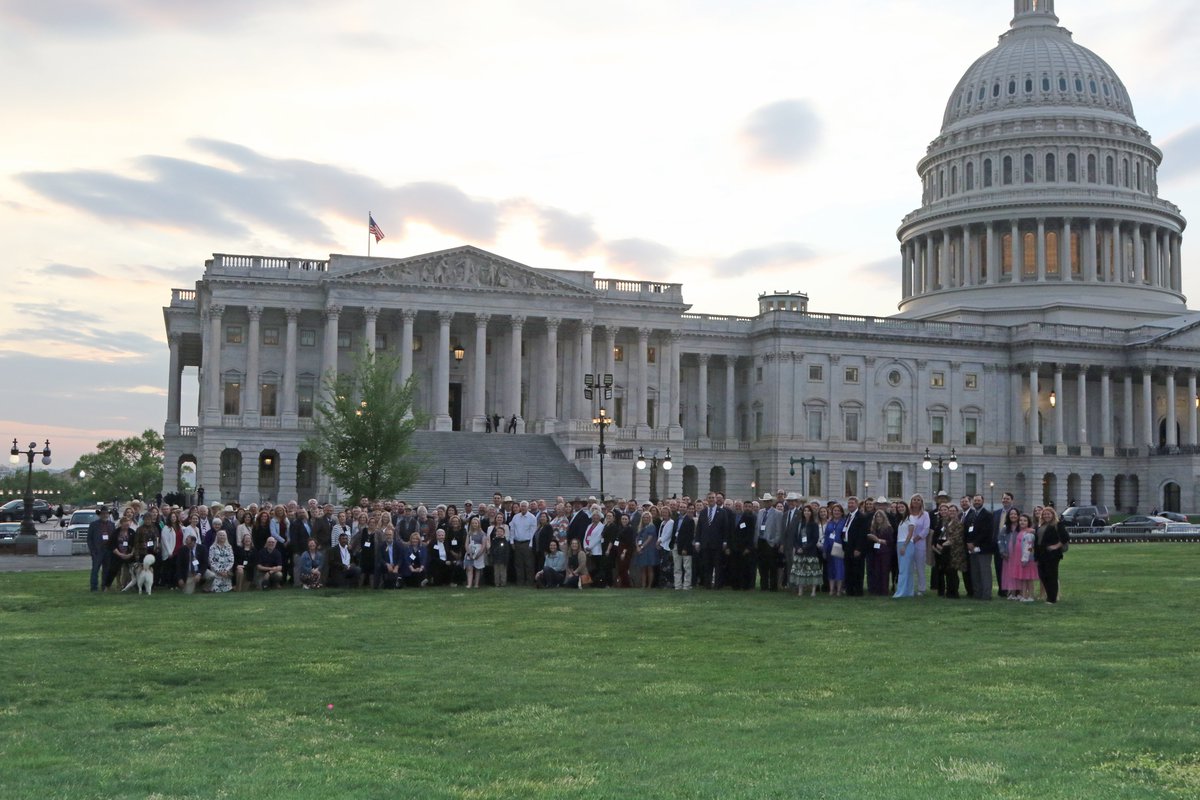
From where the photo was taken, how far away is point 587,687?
632 inches

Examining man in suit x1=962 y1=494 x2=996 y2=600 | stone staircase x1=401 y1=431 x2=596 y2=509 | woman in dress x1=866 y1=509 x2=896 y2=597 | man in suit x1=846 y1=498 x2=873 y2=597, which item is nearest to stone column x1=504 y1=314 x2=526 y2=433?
stone staircase x1=401 y1=431 x2=596 y2=509

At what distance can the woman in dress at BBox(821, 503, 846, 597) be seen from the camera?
96.0 feet

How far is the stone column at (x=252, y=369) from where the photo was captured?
283ft

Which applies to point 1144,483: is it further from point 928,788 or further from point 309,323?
point 928,788

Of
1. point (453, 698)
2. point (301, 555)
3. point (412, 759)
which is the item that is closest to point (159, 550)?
point (301, 555)

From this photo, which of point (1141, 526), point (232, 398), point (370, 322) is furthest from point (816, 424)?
point (232, 398)

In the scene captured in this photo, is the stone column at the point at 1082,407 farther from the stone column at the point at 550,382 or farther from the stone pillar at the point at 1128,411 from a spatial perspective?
the stone column at the point at 550,382

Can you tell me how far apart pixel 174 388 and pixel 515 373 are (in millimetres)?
24560

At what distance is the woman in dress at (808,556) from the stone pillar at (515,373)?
60.1 metres

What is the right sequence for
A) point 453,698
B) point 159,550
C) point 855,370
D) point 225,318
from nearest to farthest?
point 453,698 → point 159,550 → point 225,318 → point 855,370

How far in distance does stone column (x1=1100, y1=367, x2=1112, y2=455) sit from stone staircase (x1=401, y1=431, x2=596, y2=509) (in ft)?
169

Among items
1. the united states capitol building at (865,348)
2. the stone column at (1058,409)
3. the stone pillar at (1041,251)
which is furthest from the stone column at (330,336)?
the stone pillar at (1041,251)

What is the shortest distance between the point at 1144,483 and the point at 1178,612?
3609 inches

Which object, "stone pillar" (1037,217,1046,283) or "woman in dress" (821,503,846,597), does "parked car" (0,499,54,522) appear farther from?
"stone pillar" (1037,217,1046,283)
